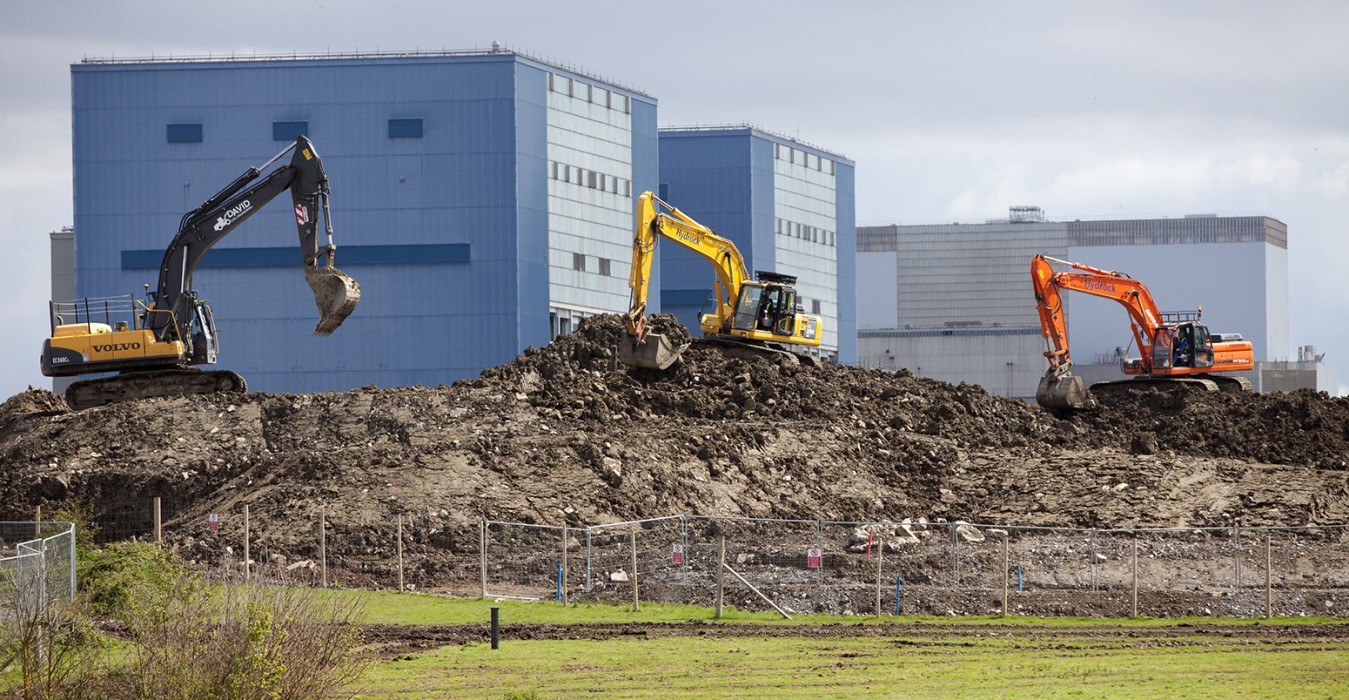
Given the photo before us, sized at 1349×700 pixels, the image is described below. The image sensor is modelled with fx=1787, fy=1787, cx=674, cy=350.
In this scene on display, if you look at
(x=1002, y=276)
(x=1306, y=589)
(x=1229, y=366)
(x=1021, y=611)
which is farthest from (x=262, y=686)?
(x=1002, y=276)

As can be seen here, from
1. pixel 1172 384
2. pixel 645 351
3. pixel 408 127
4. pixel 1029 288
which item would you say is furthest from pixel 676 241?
pixel 1029 288

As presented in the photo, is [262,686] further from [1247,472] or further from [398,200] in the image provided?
[398,200]

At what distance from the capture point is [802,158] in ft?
369

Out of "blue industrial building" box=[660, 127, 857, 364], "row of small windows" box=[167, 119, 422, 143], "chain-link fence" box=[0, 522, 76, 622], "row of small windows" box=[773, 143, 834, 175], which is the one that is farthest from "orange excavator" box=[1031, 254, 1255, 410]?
"row of small windows" box=[773, 143, 834, 175]

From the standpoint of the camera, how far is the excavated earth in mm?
39500

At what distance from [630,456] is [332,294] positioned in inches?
320

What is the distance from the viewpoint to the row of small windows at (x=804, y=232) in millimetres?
109562

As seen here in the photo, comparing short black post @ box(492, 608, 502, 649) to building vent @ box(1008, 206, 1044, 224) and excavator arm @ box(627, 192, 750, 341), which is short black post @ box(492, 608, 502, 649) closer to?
excavator arm @ box(627, 192, 750, 341)

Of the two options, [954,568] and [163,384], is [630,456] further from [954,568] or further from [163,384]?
[163,384]

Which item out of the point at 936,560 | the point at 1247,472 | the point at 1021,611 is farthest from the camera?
the point at 1247,472

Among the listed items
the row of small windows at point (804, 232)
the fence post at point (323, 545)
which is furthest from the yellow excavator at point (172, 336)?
the row of small windows at point (804, 232)

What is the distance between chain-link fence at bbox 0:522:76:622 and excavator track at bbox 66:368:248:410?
64.1 ft

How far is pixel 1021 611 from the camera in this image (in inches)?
1284

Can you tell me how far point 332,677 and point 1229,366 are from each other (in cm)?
4662
